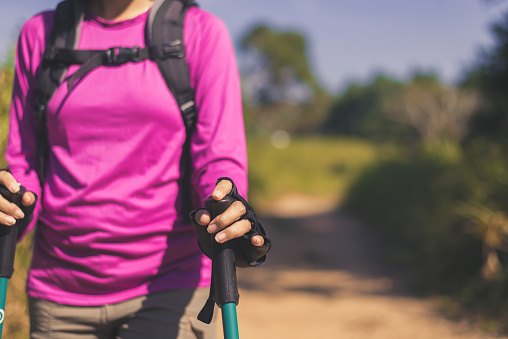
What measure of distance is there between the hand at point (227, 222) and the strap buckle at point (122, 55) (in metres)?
0.46

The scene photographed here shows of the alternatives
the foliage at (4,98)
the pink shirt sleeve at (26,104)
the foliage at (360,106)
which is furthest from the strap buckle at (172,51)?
the foliage at (360,106)

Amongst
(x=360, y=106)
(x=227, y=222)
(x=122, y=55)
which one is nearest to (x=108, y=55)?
(x=122, y=55)

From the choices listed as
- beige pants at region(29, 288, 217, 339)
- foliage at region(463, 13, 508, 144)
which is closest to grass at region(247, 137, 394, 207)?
foliage at region(463, 13, 508, 144)

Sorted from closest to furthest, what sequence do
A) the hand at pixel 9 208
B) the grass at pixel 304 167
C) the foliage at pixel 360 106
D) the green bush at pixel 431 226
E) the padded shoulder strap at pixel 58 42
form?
the hand at pixel 9 208
the padded shoulder strap at pixel 58 42
the green bush at pixel 431 226
the grass at pixel 304 167
the foliage at pixel 360 106

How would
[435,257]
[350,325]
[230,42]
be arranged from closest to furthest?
[230,42] → [350,325] → [435,257]

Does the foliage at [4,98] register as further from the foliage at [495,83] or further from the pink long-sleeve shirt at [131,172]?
the foliage at [495,83]

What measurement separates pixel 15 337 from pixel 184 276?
251cm

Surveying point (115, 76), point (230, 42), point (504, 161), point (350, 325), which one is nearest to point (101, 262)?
point (115, 76)

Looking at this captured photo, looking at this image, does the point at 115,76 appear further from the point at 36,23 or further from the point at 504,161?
the point at 504,161

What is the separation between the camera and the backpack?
1382mm

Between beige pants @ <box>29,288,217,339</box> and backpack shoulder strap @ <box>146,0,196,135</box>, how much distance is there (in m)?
0.43

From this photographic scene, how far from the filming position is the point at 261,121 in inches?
1938

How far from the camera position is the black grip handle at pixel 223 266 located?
3.80ft

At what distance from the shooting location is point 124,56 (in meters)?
1.40
